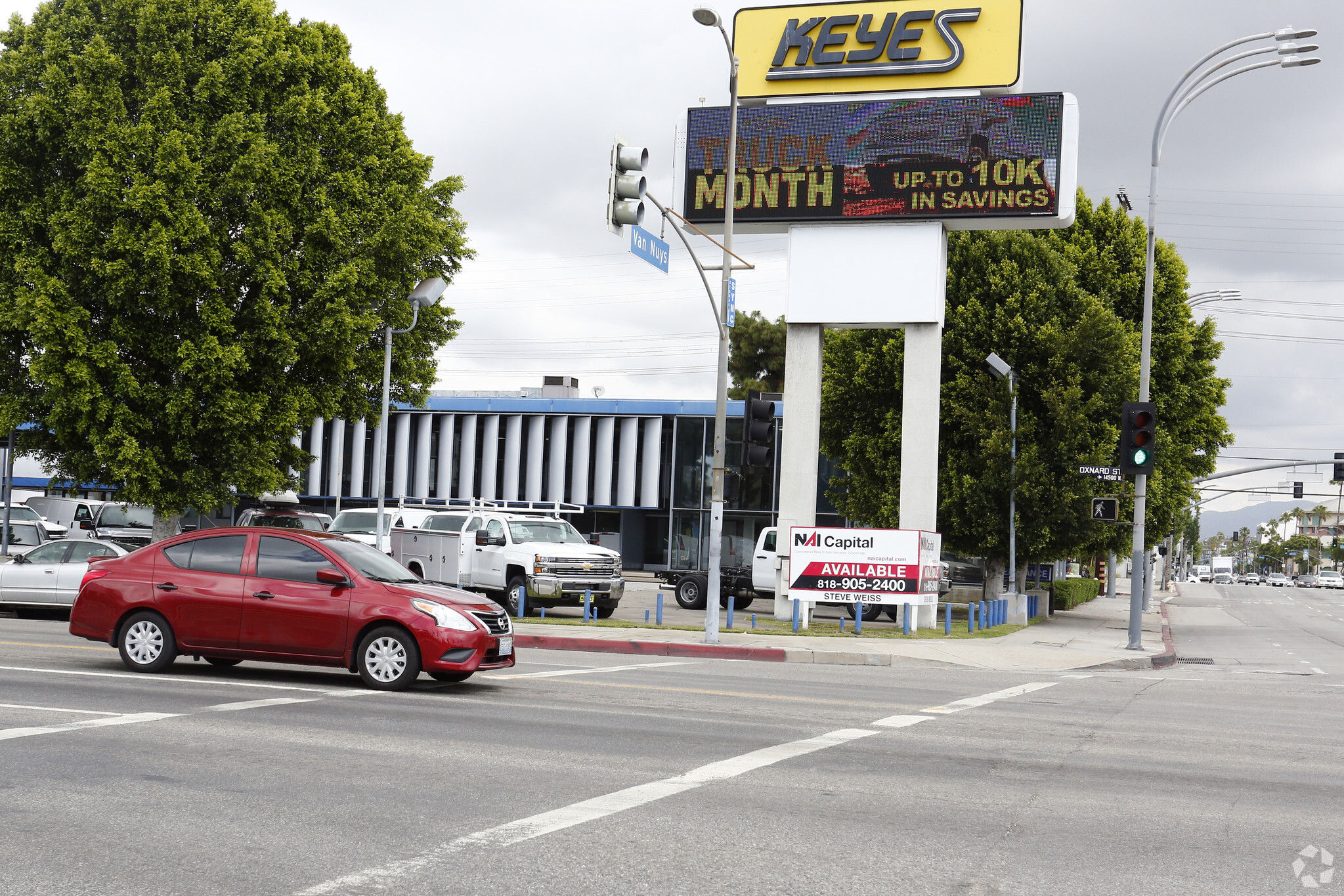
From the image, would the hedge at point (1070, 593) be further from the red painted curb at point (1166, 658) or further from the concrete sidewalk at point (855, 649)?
the concrete sidewalk at point (855, 649)

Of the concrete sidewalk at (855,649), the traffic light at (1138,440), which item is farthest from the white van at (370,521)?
the traffic light at (1138,440)

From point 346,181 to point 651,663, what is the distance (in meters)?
14.9

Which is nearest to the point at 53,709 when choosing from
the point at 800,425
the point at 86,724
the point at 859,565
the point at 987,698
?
the point at 86,724

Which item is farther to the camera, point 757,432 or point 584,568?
point 584,568

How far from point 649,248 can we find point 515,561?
8168 mm

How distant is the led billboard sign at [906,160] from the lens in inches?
1014

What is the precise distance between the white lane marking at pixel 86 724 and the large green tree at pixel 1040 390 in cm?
2333

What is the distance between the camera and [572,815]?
6879 millimetres

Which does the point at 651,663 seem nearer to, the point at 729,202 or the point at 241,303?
the point at 729,202

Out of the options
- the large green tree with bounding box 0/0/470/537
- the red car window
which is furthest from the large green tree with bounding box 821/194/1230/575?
the red car window

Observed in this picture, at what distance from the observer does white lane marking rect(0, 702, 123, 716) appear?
32.8 ft

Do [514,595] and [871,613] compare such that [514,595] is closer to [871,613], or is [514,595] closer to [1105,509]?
[871,613]
